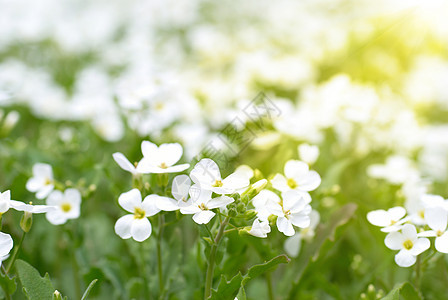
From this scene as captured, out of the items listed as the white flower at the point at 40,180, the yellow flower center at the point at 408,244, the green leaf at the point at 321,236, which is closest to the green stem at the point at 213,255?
the green leaf at the point at 321,236

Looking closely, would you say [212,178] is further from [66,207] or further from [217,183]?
[66,207]

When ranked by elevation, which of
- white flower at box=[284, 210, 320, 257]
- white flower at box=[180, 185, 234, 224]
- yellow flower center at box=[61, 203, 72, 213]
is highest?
white flower at box=[180, 185, 234, 224]

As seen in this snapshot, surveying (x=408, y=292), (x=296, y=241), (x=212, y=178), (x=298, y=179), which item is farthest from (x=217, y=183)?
(x=408, y=292)

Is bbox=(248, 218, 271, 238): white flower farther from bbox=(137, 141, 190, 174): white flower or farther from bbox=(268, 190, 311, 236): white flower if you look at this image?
bbox=(137, 141, 190, 174): white flower

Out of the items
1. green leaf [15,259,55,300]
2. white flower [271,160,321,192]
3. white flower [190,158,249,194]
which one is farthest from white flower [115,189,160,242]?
white flower [271,160,321,192]

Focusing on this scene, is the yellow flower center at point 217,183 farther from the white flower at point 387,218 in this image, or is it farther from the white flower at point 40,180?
the white flower at point 40,180

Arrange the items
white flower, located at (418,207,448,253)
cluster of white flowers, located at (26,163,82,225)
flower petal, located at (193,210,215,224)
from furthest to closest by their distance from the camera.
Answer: cluster of white flowers, located at (26,163,82,225) < white flower, located at (418,207,448,253) < flower petal, located at (193,210,215,224)
